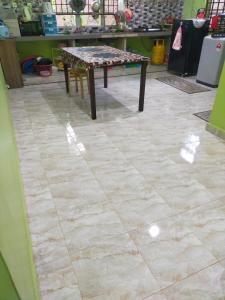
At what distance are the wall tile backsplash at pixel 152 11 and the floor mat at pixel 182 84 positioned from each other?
1945mm

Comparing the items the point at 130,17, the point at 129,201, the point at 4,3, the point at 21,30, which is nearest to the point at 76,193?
the point at 129,201

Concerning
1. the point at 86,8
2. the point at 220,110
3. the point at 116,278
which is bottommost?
the point at 116,278

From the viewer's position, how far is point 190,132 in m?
2.88

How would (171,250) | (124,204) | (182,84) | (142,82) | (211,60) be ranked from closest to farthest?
(171,250), (124,204), (142,82), (211,60), (182,84)

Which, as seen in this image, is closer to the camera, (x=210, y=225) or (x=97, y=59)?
(x=210, y=225)

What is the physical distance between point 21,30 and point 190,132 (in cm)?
400

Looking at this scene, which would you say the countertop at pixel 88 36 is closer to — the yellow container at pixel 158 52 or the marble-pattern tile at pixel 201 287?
the yellow container at pixel 158 52

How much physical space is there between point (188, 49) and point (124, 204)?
4195mm

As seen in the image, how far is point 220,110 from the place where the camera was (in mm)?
2682

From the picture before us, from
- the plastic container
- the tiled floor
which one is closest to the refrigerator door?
the tiled floor

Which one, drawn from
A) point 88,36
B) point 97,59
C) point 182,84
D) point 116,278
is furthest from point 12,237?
point 88,36

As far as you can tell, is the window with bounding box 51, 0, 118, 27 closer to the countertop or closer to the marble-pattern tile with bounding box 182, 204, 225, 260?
the countertop

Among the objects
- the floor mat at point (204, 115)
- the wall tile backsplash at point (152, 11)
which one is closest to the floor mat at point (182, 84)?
the floor mat at point (204, 115)

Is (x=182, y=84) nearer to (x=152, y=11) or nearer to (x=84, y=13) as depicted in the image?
(x=152, y=11)
